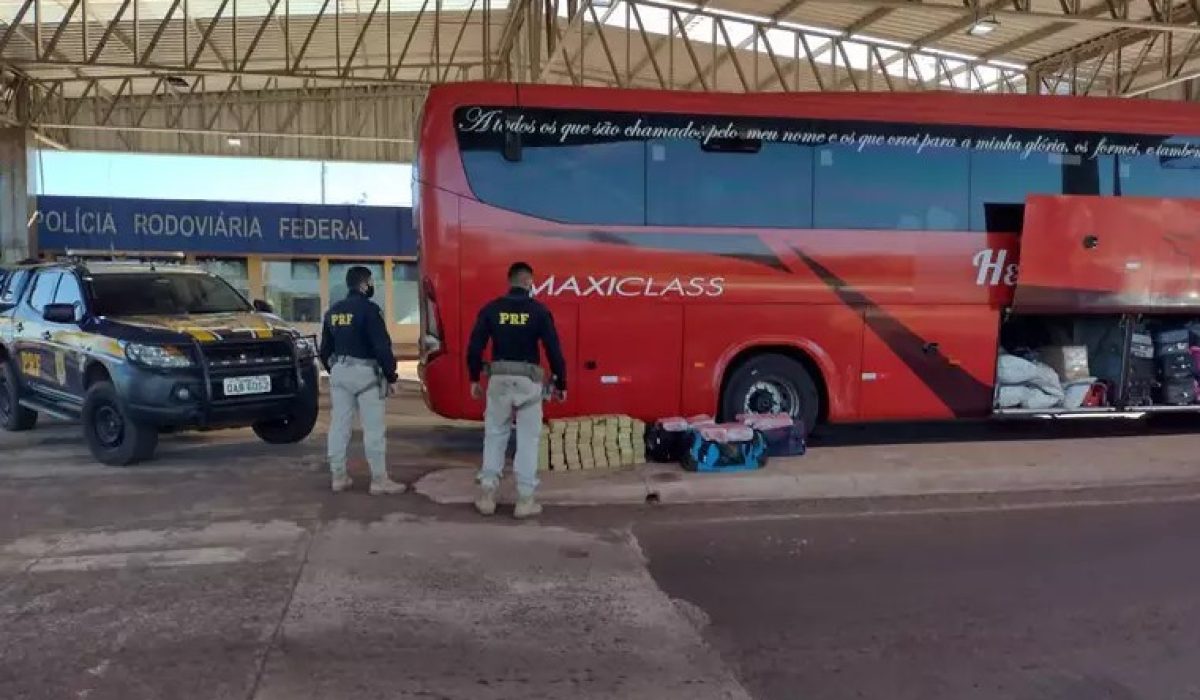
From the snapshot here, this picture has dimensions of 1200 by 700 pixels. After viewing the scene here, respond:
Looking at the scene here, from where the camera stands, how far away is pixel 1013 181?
9.05 metres

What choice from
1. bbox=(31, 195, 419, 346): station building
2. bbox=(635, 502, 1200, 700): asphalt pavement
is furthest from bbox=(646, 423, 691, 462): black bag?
bbox=(31, 195, 419, 346): station building

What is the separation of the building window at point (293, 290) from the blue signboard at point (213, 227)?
43cm

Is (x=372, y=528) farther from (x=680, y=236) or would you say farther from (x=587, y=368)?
(x=680, y=236)

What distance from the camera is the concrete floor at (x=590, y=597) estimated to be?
417 centimetres

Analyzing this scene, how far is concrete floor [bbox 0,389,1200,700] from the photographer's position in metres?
4.17

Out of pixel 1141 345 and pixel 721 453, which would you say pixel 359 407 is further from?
pixel 1141 345

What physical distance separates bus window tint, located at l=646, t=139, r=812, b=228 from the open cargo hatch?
228cm

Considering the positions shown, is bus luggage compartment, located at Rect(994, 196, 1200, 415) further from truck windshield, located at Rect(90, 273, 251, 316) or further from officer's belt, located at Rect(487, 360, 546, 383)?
truck windshield, located at Rect(90, 273, 251, 316)

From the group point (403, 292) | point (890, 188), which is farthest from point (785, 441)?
point (403, 292)

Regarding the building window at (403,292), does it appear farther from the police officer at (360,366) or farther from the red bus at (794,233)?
the police officer at (360,366)

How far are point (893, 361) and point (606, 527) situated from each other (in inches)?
145

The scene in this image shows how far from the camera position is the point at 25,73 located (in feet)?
72.3

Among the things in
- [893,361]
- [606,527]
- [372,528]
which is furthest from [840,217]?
[372,528]

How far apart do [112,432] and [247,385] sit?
4.75 feet
